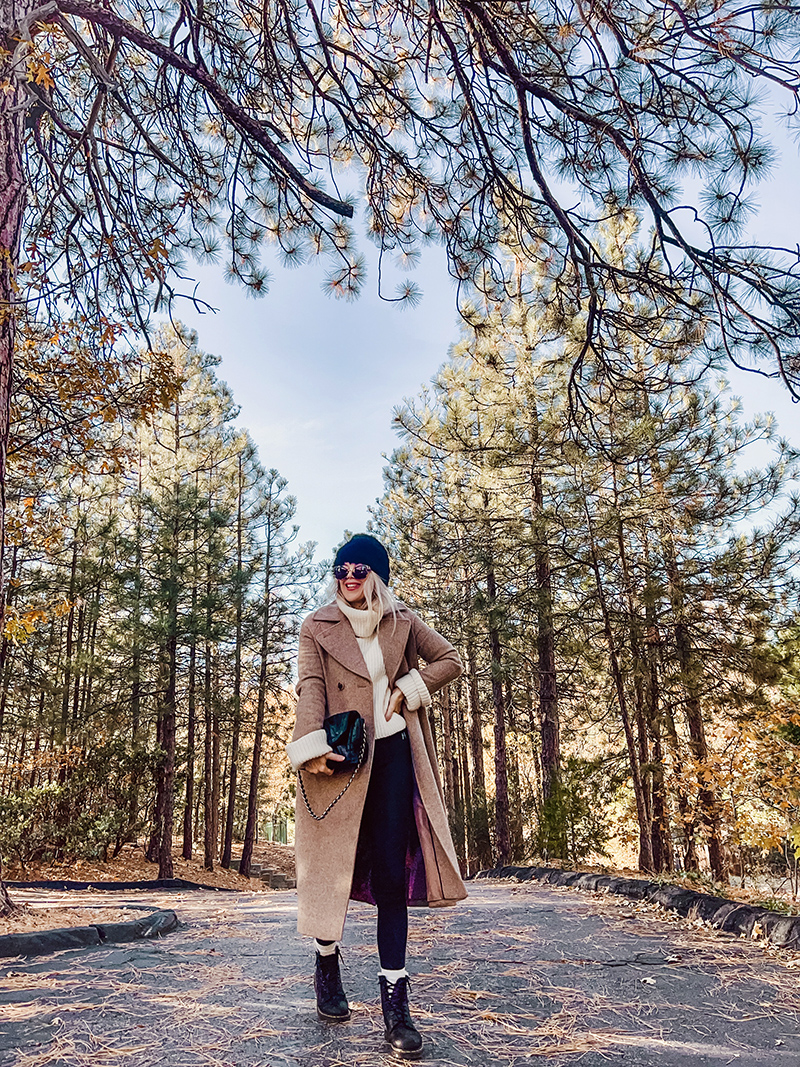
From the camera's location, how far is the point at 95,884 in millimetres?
9000

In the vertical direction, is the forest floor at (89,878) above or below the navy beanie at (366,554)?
below

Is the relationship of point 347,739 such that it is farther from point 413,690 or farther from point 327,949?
point 327,949

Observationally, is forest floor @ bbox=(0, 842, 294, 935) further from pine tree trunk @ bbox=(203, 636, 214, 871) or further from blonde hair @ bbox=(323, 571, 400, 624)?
blonde hair @ bbox=(323, 571, 400, 624)

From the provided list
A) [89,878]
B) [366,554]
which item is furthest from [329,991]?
[89,878]

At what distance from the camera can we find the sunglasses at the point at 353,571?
2869 mm

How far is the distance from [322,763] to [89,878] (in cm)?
1251

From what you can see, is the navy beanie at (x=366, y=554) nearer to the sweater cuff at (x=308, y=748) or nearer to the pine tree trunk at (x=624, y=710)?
the sweater cuff at (x=308, y=748)

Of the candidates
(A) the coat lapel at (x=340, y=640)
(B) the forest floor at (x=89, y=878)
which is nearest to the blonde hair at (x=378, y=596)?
(A) the coat lapel at (x=340, y=640)

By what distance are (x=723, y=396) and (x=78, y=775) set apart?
536 inches

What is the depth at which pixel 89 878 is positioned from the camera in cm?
1241

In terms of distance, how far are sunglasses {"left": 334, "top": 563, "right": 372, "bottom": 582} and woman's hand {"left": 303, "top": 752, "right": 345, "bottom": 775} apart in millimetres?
726

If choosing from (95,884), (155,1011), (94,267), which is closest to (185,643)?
(95,884)

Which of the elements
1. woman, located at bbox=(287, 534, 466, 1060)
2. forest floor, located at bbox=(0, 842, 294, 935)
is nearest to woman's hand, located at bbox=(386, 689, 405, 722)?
woman, located at bbox=(287, 534, 466, 1060)

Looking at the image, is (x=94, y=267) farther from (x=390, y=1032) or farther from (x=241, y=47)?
(x=390, y=1032)
